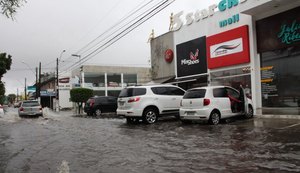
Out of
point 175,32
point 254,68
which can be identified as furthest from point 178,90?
point 175,32

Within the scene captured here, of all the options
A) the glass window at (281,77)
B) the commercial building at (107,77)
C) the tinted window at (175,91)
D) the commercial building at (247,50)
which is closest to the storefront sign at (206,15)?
the commercial building at (247,50)

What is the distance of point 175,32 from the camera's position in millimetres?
26516

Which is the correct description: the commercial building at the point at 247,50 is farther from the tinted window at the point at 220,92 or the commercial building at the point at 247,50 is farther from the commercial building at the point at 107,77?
the commercial building at the point at 107,77

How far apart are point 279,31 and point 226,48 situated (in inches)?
150

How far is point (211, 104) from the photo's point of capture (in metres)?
14.3

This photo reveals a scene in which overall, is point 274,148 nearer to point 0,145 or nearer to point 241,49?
point 0,145

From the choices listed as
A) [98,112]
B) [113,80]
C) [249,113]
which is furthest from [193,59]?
[113,80]

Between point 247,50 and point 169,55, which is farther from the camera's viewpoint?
point 169,55

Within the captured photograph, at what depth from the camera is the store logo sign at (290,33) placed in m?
16.6

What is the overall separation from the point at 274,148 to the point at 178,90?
9.51m

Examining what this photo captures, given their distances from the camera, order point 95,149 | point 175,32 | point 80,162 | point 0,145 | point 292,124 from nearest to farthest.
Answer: point 80,162 → point 95,149 → point 0,145 → point 292,124 → point 175,32

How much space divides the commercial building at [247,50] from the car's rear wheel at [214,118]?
383cm

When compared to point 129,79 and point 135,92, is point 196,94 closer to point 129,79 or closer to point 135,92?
point 135,92

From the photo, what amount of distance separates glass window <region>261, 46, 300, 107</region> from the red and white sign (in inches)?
52.0
